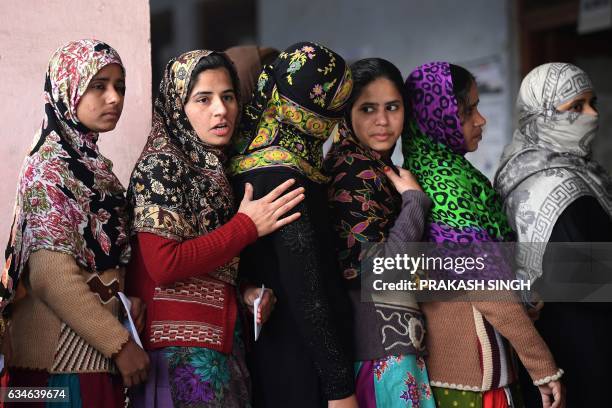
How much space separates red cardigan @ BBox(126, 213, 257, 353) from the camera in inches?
78.6

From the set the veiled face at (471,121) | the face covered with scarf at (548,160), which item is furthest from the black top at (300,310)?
the face covered with scarf at (548,160)

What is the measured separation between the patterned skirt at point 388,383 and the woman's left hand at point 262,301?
33cm

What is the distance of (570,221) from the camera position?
8.48 ft

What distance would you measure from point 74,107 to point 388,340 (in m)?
1.06

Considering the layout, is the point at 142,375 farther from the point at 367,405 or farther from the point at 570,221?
the point at 570,221

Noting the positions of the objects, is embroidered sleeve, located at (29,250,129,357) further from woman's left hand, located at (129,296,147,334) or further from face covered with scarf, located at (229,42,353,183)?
face covered with scarf, located at (229,42,353,183)

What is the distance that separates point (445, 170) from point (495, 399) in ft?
2.31

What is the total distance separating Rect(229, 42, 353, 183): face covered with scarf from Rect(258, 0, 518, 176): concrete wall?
10.4 feet

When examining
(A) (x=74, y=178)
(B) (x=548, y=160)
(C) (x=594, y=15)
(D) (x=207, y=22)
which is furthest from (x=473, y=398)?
A: (D) (x=207, y=22)

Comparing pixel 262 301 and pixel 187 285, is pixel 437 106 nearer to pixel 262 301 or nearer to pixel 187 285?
pixel 262 301

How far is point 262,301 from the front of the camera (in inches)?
82.9

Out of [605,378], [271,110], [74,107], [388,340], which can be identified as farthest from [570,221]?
[74,107]

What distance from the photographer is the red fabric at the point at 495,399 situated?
2373mm

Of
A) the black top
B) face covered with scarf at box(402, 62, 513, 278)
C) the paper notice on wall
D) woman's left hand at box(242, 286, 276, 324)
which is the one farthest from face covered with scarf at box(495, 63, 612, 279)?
the paper notice on wall
